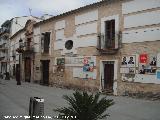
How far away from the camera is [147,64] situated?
14953mm

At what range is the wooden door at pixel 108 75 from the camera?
17.6m

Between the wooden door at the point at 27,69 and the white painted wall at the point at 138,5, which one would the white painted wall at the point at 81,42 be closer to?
the white painted wall at the point at 138,5

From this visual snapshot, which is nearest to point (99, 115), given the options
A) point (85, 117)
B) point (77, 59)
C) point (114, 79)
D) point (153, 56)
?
point (85, 117)

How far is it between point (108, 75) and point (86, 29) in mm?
3552

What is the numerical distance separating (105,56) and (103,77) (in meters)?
1.33

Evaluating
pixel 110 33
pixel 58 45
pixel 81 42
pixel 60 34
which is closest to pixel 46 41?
pixel 58 45

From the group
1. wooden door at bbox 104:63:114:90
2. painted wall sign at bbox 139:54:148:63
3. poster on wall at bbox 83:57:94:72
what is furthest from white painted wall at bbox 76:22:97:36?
painted wall sign at bbox 139:54:148:63

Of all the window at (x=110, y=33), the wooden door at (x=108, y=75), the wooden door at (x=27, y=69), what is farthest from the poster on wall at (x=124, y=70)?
the wooden door at (x=27, y=69)

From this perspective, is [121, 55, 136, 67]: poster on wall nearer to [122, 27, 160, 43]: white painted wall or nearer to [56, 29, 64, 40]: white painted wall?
[122, 27, 160, 43]: white painted wall

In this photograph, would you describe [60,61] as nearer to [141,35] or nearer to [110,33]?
[110,33]

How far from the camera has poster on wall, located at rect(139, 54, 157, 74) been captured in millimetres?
14648

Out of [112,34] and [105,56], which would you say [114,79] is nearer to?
[105,56]

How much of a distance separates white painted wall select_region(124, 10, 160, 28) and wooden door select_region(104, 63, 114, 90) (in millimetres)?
2769

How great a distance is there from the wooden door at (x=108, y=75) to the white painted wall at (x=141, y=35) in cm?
207
